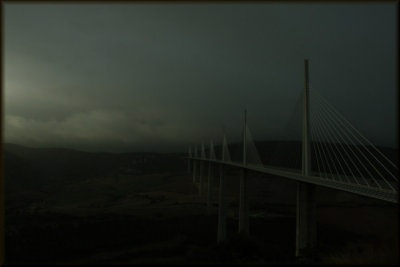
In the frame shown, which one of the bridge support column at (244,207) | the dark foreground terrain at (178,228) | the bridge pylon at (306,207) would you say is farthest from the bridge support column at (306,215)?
the bridge support column at (244,207)

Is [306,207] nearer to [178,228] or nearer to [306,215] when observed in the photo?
[306,215]

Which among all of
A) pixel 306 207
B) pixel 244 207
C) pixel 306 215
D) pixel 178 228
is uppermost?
pixel 306 207

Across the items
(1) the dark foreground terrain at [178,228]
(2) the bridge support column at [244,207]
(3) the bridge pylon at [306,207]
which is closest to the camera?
(1) the dark foreground terrain at [178,228]

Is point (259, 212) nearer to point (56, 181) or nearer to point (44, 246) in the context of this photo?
point (44, 246)

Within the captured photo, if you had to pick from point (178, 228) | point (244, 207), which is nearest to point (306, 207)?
point (244, 207)

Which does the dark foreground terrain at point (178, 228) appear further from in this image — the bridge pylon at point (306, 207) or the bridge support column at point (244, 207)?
the bridge support column at point (244, 207)

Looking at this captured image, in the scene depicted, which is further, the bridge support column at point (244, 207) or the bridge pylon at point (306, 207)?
the bridge support column at point (244, 207)

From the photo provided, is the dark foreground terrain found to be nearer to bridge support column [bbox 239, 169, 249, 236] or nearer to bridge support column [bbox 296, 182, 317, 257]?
bridge support column [bbox 296, 182, 317, 257]

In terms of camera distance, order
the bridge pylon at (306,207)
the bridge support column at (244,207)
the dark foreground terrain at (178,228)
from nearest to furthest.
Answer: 1. the dark foreground terrain at (178,228)
2. the bridge pylon at (306,207)
3. the bridge support column at (244,207)

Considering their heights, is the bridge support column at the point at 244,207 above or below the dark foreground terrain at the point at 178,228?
→ above
